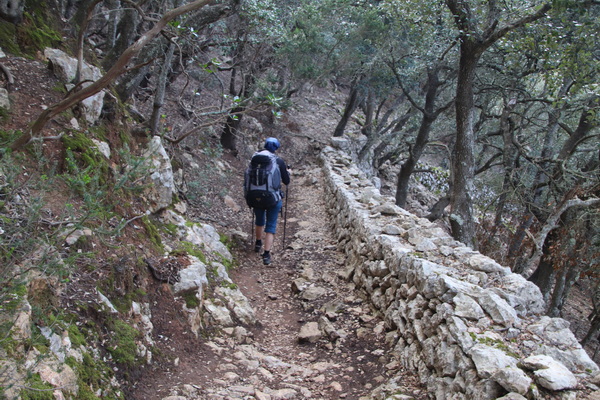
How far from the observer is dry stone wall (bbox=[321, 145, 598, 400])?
266 centimetres

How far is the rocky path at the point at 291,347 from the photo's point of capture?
3416 mm

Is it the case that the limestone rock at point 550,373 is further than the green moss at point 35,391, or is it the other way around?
the limestone rock at point 550,373

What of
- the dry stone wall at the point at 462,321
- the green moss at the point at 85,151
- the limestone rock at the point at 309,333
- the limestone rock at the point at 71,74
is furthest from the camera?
the limestone rock at the point at 71,74

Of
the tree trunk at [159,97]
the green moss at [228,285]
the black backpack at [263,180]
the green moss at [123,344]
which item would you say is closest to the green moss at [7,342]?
the green moss at [123,344]

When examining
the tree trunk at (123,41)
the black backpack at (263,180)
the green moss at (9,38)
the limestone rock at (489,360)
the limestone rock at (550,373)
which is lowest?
the limestone rock at (489,360)

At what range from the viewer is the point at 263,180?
6387 millimetres

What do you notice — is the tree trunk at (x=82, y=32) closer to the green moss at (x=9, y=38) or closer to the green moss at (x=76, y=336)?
the green moss at (x=9, y=38)

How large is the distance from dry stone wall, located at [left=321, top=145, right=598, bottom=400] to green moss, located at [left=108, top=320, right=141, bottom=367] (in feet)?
7.35

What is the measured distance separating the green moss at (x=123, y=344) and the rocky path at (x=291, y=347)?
0.21m

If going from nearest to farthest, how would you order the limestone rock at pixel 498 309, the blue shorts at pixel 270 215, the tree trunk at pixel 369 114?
the limestone rock at pixel 498 309 < the blue shorts at pixel 270 215 < the tree trunk at pixel 369 114

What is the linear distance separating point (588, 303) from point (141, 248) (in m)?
16.1

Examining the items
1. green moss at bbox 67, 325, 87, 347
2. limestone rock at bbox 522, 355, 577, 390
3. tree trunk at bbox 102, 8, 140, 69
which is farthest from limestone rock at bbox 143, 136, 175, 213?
limestone rock at bbox 522, 355, 577, 390

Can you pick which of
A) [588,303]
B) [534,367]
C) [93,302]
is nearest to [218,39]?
[93,302]

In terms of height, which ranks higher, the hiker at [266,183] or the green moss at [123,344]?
the hiker at [266,183]
